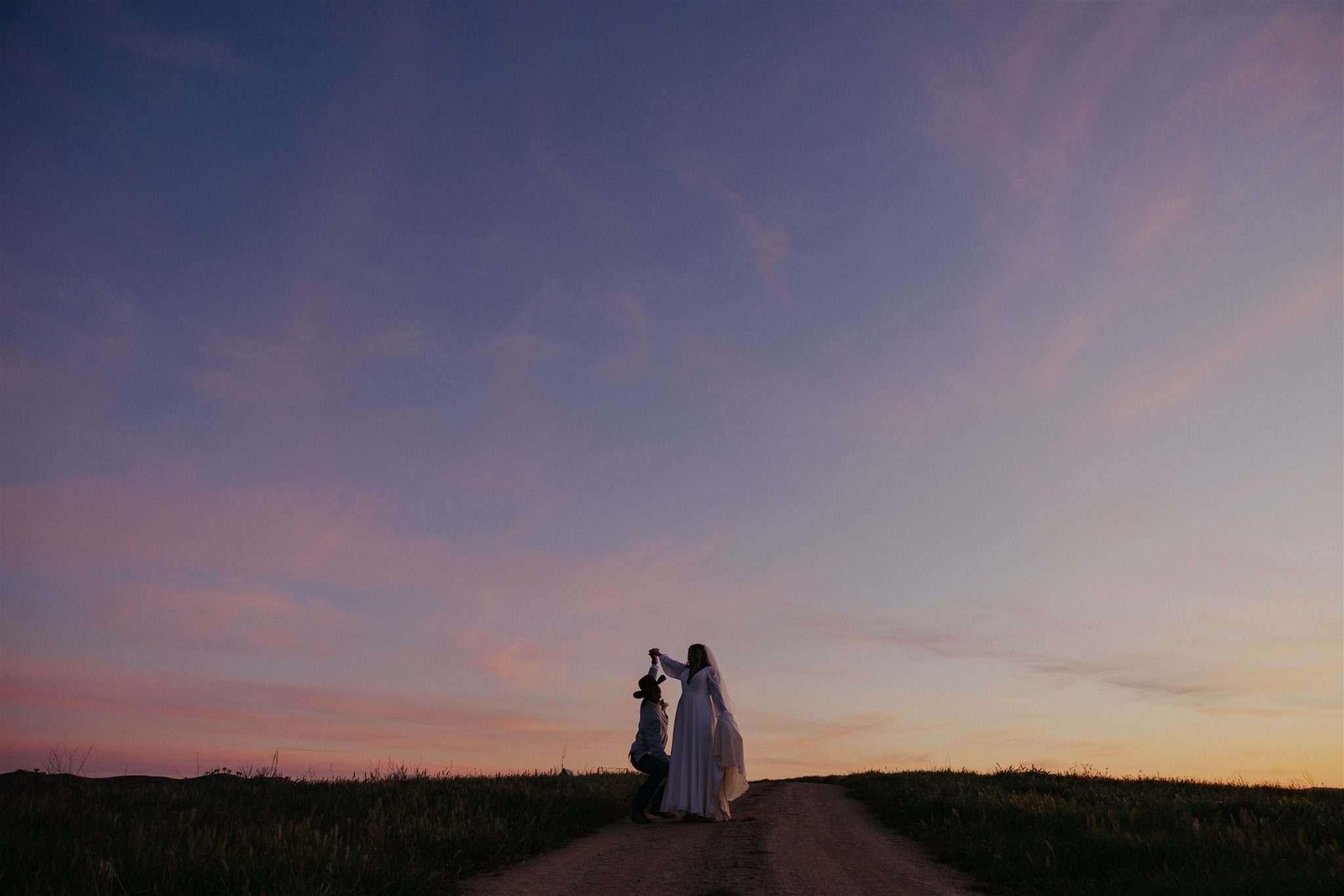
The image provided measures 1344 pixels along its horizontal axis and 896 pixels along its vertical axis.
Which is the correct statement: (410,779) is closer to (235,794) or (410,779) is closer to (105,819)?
(235,794)

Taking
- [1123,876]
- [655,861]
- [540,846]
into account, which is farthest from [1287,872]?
[540,846]

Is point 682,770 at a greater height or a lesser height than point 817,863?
greater

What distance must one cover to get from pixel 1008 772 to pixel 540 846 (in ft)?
49.6

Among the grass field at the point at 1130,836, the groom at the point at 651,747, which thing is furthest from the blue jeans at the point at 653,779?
the grass field at the point at 1130,836

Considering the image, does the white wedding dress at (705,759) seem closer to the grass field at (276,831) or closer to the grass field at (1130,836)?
the grass field at (276,831)

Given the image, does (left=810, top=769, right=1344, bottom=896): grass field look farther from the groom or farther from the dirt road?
the groom

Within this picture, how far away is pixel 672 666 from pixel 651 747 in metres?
1.52

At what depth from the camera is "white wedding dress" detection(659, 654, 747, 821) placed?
13727 mm

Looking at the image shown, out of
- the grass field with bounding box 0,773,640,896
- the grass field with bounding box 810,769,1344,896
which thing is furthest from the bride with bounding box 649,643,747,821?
the grass field with bounding box 810,769,1344,896

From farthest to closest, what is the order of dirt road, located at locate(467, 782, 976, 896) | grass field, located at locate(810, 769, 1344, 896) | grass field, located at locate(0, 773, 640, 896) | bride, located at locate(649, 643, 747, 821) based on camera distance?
1. bride, located at locate(649, 643, 747, 821)
2. dirt road, located at locate(467, 782, 976, 896)
3. grass field, located at locate(810, 769, 1344, 896)
4. grass field, located at locate(0, 773, 640, 896)

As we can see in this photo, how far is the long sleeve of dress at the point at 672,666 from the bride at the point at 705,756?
39 cm

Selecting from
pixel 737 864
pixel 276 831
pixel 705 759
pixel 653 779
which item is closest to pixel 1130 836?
pixel 737 864

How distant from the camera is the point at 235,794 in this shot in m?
12.3

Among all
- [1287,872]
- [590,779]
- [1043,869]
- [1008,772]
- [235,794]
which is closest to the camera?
[1287,872]
